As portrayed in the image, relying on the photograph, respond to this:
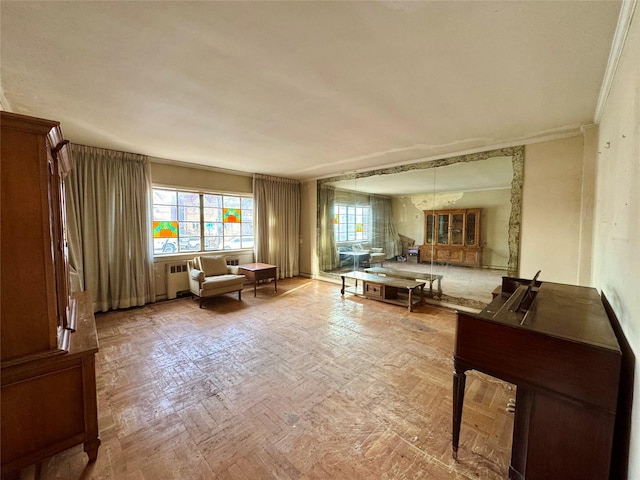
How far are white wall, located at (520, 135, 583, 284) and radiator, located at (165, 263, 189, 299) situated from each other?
5461 millimetres

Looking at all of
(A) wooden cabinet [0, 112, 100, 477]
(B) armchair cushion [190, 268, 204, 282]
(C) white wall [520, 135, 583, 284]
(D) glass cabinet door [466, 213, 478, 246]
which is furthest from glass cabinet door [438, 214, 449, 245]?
(A) wooden cabinet [0, 112, 100, 477]

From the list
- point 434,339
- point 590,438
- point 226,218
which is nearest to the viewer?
point 590,438

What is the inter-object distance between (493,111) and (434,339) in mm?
2526

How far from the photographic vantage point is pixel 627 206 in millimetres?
1328

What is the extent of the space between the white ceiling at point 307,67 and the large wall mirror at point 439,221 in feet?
2.73

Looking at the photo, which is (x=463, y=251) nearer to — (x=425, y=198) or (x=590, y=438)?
(x=425, y=198)

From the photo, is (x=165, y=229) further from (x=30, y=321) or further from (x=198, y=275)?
(x=30, y=321)

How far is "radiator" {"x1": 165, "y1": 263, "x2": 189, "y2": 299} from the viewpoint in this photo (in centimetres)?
455

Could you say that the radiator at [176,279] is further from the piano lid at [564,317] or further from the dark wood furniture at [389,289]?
the piano lid at [564,317]

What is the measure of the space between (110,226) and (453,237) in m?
5.62

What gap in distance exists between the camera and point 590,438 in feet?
3.66

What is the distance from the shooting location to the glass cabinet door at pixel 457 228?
4238 millimetres

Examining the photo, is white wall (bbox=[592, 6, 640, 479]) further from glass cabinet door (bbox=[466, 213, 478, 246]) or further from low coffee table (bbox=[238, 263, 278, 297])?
low coffee table (bbox=[238, 263, 278, 297])

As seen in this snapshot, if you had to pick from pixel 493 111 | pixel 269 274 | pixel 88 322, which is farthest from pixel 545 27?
pixel 269 274
